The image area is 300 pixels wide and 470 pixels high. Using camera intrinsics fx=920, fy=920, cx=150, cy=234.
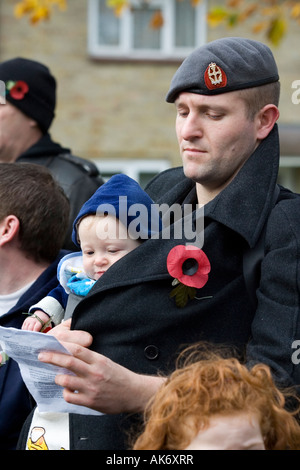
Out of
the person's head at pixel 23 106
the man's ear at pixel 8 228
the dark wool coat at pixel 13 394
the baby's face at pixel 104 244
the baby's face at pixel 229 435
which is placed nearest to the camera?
the baby's face at pixel 229 435

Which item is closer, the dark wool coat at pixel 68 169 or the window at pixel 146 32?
the dark wool coat at pixel 68 169

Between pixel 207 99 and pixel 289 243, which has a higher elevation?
pixel 207 99

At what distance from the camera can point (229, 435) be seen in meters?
2.26

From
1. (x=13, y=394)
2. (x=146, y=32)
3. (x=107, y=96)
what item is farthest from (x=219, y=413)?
(x=146, y=32)

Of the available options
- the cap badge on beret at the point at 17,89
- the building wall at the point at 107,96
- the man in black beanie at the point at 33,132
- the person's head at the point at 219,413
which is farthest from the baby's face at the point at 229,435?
the building wall at the point at 107,96

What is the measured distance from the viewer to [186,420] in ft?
7.60

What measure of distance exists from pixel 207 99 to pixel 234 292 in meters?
0.62

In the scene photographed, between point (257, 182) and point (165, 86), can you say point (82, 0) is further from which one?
point (257, 182)

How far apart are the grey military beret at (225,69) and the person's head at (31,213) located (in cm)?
85

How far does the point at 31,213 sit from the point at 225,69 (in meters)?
1.07

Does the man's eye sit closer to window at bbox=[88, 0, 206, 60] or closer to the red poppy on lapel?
the red poppy on lapel

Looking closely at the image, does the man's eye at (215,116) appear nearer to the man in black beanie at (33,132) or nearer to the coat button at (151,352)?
A: the coat button at (151,352)

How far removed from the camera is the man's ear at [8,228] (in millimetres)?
3543

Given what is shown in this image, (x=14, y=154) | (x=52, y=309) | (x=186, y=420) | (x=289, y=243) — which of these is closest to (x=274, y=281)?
(x=289, y=243)
